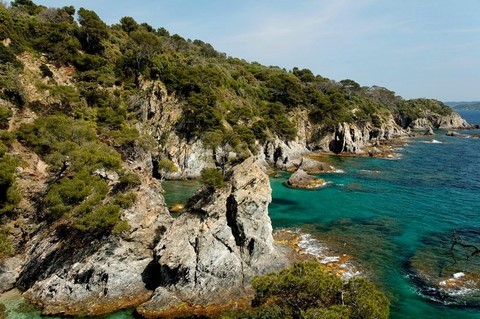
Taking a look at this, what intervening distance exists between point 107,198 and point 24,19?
5454 centimetres

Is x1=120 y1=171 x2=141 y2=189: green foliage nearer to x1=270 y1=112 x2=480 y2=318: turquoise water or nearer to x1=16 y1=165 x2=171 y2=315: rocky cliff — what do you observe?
x1=16 y1=165 x2=171 y2=315: rocky cliff

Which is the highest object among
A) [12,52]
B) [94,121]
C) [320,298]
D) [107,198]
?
[12,52]

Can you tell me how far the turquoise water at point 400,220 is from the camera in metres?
27.8

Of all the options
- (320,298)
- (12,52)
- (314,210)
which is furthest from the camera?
(12,52)

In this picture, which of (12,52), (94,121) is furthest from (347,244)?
(12,52)

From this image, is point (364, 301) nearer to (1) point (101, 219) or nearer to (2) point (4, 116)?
(1) point (101, 219)

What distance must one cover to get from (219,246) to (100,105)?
44.9 m

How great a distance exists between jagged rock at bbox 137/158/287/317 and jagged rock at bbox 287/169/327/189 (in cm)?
3122

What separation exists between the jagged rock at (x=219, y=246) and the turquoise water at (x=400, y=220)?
10602 millimetres

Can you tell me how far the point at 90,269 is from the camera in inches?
1067

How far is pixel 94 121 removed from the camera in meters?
57.9

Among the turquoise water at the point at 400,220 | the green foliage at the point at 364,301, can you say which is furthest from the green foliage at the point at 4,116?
the green foliage at the point at 364,301

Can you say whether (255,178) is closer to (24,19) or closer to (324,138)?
(24,19)

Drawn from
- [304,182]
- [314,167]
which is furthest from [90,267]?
[314,167]
